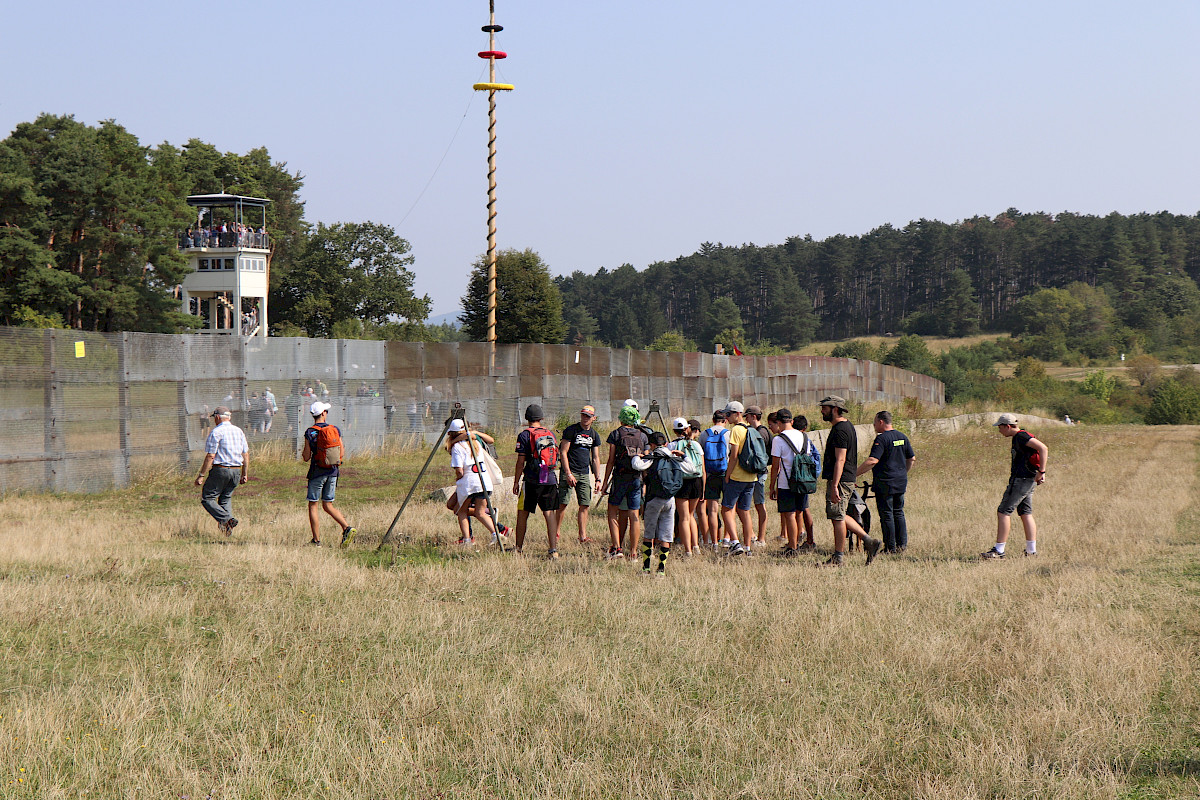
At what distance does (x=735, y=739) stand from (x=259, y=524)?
9326 millimetres

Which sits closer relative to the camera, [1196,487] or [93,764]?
[93,764]

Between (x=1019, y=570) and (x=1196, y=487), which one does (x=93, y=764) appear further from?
(x=1196, y=487)

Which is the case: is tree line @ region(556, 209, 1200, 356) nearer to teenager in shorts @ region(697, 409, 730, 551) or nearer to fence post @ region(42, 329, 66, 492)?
fence post @ region(42, 329, 66, 492)

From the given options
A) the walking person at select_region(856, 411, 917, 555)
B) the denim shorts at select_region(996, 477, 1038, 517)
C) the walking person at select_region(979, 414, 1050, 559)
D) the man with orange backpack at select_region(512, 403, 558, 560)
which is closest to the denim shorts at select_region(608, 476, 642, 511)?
the man with orange backpack at select_region(512, 403, 558, 560)

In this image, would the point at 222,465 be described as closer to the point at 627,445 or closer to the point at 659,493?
the point at 627,445

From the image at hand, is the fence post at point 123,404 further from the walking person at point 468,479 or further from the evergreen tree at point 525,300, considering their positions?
the evergreen tree at point 525,300

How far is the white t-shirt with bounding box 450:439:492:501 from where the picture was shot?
37.8 feet

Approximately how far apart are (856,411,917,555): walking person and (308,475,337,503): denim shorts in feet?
19.7

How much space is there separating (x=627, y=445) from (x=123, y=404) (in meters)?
10.5

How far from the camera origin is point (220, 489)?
12391 millimetres

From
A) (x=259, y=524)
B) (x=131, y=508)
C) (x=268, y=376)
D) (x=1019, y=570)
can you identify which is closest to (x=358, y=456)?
(x=268, y=376)

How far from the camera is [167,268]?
175 ft

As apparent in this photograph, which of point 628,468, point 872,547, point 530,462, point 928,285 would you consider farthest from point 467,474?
point 928,285

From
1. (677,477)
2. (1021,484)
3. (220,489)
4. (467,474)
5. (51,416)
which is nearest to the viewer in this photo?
(677,477)
